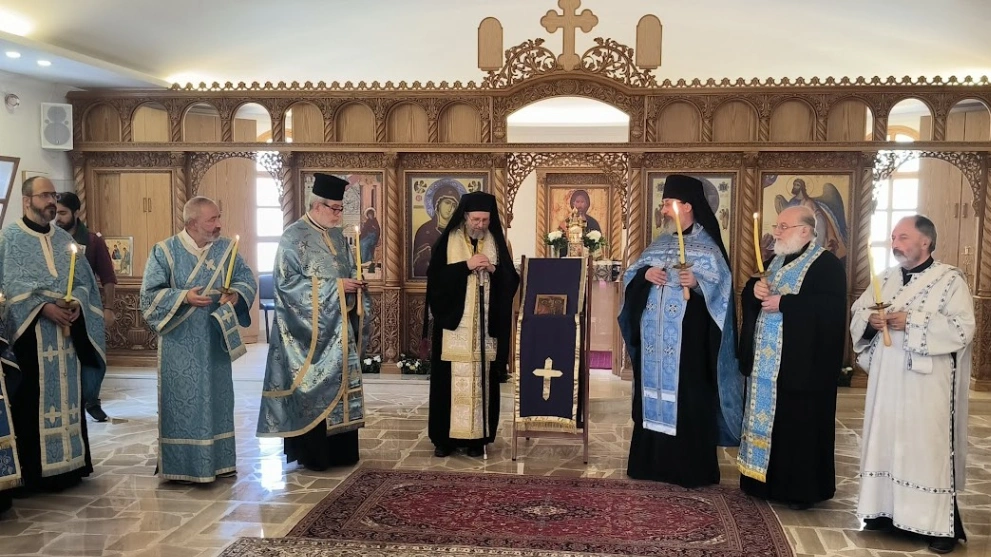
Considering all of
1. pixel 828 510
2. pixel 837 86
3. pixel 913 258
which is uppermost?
pixel 837 86

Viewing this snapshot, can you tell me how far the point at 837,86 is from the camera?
26.4 ft

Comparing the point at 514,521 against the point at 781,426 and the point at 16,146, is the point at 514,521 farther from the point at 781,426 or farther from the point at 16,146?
the point at 16,146

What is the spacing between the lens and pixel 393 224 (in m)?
8.62

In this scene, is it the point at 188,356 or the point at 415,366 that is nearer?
the point at 188,356

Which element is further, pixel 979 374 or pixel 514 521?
pixel 979 374

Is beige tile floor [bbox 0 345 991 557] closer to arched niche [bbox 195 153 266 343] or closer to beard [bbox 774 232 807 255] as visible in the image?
beard [bbox 774 232 807 255]

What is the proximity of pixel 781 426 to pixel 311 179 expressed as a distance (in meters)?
5.96

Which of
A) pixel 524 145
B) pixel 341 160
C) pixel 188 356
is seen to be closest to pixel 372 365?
pixel 341 160

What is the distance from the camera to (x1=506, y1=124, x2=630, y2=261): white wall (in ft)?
43.6

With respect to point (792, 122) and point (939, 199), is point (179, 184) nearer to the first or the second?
point (792, 122)

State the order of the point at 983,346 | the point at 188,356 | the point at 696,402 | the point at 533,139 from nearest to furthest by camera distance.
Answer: the point at 188,356
the point at 696,402
the point at 983,346
the point at 533,139

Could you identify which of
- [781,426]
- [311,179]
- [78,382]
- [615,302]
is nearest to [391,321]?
[311,179]

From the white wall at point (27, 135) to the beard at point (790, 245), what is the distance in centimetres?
703

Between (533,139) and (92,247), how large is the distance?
8.32 metres
